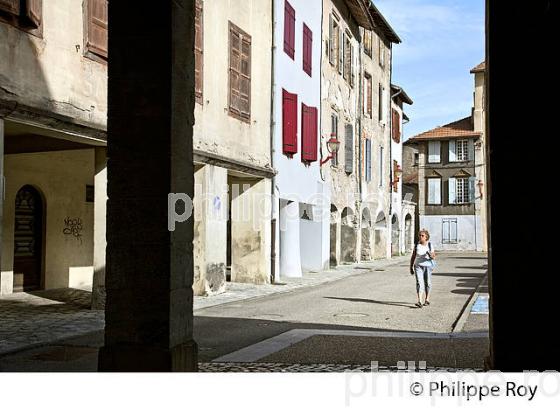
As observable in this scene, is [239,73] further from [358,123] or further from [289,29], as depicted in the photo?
[358,123]

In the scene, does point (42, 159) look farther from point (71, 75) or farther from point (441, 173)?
Answer: point (441, 173)

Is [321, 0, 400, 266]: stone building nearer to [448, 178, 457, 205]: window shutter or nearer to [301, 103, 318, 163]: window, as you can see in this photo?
[301, 103, 318, 163]: window

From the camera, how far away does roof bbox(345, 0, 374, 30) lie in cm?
2806

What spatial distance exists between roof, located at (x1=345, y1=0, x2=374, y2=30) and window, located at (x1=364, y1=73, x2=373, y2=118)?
88.0 inches

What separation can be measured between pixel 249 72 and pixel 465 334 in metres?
9.88

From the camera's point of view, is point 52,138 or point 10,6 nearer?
point 10,6

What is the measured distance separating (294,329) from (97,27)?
5641 millimetres

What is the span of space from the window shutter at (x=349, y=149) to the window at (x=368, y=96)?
3.52 metres

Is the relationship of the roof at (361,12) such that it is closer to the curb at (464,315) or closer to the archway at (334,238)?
the archway at (334,238)

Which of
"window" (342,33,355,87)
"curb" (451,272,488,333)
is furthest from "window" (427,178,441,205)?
"curb" (451,272,488,333)

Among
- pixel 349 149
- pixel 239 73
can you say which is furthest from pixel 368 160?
pixel 239 73

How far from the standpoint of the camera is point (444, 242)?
51312 millimetres

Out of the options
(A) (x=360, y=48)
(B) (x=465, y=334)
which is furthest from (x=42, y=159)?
(A) (x=360, y=48)

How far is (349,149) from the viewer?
2831 cm
